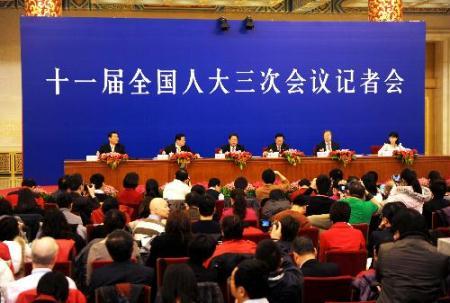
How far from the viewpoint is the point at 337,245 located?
208 inches

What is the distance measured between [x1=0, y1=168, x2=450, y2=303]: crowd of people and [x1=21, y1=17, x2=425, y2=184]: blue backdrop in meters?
5.06

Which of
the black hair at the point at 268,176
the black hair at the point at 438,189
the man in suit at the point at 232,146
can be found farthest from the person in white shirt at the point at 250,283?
→ the man in suit at the point at 232,146

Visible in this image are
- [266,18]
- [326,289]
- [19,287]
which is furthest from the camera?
[266,18]

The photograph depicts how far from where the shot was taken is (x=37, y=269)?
384 cm

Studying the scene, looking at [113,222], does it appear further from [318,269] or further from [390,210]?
[390,210]

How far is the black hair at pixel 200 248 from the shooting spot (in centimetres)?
409

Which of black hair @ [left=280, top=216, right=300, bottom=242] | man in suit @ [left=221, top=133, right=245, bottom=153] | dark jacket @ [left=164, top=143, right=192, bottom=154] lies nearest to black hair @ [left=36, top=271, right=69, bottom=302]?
black hair @ [left=280, top=216, right=300, bottom=242]

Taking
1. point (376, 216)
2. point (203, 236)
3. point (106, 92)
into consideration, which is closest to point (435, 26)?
point (106, 92)

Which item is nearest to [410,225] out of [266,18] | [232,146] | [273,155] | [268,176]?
[268,176]

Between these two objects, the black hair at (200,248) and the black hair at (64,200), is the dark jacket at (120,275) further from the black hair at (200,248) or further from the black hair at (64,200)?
the black hair at (64,200)

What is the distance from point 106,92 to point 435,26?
9019 millimetres

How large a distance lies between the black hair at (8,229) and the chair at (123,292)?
1269mm

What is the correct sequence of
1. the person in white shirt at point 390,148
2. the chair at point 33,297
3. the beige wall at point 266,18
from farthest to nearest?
the beige wall at point 266,18 < the person in white shirt at point 390,148 < the chair at point 33,297

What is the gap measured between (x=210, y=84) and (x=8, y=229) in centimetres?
825
